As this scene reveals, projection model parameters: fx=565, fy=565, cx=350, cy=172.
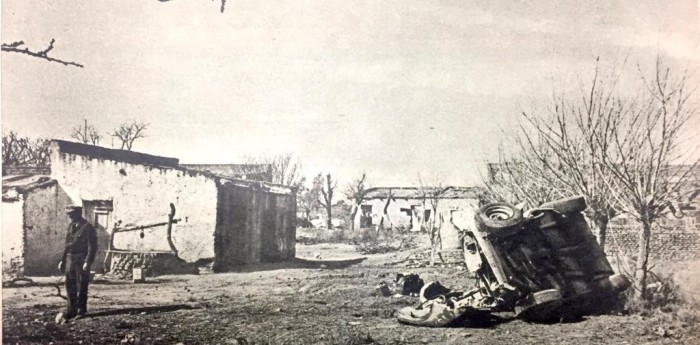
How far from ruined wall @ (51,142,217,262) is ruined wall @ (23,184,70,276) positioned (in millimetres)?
118

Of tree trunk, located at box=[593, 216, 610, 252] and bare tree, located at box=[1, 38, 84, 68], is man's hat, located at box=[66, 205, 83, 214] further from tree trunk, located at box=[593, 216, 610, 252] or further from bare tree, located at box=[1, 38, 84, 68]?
tree trunk, located at box=[593, 216, 610, 252]

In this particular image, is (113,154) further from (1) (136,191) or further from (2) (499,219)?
(2) (499,219)

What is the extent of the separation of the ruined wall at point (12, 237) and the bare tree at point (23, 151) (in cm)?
30

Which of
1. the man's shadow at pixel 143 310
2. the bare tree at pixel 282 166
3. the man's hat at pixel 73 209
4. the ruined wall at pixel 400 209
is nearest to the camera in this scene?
the man's shadow at pixel 143 310

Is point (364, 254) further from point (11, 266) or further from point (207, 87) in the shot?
point (11, 266)

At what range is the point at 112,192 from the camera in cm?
479

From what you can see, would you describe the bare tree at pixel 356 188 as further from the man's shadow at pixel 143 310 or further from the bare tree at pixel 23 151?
the bare tree at pixel 23 151

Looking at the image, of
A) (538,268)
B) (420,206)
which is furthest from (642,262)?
(420,206)

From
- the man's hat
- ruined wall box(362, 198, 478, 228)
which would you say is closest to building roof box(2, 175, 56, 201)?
the man's hat

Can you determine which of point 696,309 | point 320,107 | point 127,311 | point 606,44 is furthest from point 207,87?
point 696,309

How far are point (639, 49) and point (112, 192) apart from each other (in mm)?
4422

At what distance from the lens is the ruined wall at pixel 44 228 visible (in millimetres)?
4344

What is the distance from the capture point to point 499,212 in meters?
4.41

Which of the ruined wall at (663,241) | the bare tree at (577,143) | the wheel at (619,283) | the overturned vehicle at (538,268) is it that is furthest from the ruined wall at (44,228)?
the ruined wall at (663,241)
